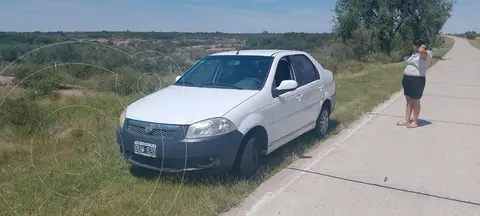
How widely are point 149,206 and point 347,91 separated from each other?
1022cm

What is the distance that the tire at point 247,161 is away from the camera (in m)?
4.71

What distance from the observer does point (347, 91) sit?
13.2 m

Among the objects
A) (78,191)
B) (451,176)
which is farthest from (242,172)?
(451,176)

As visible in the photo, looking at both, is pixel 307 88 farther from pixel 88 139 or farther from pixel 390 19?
pixel 390 19

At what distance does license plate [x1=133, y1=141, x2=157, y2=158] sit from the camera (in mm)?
4435

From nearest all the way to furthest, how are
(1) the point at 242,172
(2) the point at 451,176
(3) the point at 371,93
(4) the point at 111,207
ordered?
(4) the point at 111,207 < (1) the point at 242,172 < (2) the point at 451,176 < (3) the point at 371,93

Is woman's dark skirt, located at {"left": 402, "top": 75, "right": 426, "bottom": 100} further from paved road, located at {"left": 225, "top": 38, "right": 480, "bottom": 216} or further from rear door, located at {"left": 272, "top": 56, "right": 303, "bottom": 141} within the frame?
rear door, located at {"left": 272, "top": 56, "right": 303, "bottom": 141}

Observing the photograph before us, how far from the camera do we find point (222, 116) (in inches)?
176

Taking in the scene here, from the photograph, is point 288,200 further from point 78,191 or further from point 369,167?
point 78,191

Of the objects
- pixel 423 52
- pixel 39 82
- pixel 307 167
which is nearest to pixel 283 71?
pixel 307 167

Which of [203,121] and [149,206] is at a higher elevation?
[203,121]

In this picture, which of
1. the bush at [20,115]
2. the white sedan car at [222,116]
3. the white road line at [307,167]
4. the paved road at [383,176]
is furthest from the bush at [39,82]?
the paved road at [383,176]

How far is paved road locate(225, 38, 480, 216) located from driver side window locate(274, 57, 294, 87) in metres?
1.20

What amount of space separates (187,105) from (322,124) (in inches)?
125
